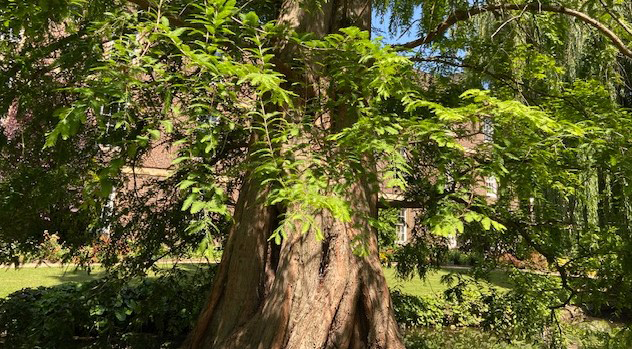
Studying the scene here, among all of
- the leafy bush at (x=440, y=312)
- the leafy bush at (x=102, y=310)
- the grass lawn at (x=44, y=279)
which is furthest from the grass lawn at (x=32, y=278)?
the leafy bush at (x=440, y=312)

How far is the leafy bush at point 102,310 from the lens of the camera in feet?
18.0

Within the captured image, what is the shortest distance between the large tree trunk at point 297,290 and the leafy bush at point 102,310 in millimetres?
1988

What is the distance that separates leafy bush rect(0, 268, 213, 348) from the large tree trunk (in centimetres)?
199

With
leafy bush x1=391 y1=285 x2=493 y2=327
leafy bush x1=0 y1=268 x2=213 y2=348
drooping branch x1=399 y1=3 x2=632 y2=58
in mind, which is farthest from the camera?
leafy bush x1=391 y1=285 x2=493 y2=327

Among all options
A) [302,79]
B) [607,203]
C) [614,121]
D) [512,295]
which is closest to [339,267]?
[302,79]

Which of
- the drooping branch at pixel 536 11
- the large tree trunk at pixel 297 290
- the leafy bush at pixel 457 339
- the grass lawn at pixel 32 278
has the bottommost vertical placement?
the leafy bush at pixel 457 339

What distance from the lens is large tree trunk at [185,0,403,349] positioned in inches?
144

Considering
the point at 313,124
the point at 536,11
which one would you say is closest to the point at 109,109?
the point at 313,124

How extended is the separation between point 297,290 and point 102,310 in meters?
3.50

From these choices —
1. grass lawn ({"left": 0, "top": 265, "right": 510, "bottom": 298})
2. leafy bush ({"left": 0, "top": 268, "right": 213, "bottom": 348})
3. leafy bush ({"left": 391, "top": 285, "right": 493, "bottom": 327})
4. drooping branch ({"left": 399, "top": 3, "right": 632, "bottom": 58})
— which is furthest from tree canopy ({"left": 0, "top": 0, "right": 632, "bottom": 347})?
grass lawn ({"left": 0, "top": 265, "right": 510, "bottom": 298})

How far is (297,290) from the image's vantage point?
12.3ft

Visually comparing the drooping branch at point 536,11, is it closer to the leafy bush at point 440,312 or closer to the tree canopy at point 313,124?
the tree canopy at point 313,124

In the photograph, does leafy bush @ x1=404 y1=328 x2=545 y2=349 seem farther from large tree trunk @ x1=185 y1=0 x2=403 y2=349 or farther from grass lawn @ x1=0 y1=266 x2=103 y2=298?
grass lawn @ x1=0 y1=266 x2=103 y2=298

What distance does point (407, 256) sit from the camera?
256 inches
